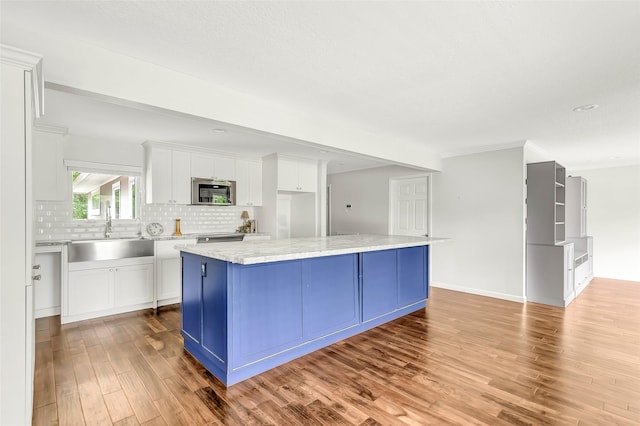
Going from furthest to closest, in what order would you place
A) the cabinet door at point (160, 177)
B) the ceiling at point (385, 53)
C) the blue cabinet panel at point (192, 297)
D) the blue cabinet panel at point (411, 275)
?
the cabinet door at point (160, 177) < the blue cabinet panel at point (411, 275) < the blue cabinet panel at point (192, 297) < the ceiling at point (385, 53)

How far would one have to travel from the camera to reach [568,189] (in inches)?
226

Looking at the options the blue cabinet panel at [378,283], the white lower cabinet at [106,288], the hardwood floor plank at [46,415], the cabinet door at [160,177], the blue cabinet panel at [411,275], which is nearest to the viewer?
the hardwood floor plank at [46,415]

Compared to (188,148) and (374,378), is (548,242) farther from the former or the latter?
(188,148)

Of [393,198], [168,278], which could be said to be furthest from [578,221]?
[168,278]

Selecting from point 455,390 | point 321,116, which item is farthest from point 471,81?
point 455,390

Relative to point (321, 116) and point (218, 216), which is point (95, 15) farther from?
point (218, 216)

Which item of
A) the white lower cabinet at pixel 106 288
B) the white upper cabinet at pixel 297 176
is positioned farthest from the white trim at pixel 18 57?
the white upper cabinet at pixel 297 176

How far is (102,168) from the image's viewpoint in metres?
4.36

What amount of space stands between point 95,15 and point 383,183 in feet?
17.0

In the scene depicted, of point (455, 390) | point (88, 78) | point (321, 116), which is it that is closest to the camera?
point (88, 78)

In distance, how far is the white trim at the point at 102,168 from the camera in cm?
415

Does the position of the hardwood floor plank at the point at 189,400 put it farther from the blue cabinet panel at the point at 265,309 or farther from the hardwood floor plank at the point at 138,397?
the blue cabinet panel at the point at 265,309

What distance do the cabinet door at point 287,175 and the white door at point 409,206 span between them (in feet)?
6.39

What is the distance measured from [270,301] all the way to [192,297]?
78 cm
